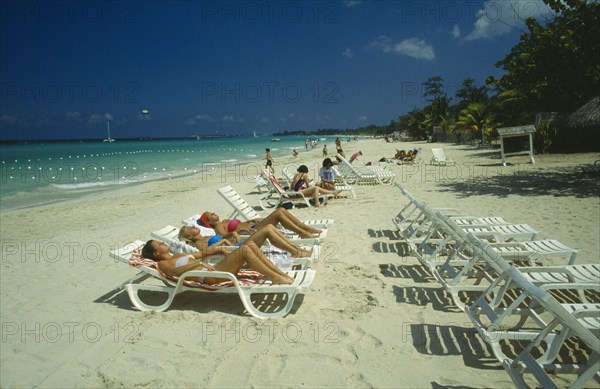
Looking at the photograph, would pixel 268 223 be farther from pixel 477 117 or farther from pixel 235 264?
pixel 477 117

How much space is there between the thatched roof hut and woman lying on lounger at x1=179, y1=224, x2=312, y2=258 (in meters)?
15.9

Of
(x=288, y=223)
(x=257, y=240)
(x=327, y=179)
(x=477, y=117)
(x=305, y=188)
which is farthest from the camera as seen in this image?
(x=477, y=117)

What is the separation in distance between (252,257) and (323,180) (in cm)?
544

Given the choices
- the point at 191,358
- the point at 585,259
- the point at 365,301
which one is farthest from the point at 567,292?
the point at 191,358

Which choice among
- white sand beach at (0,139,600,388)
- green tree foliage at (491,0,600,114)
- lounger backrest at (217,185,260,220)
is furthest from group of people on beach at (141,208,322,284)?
green tree foliage at (491,0,600,114)

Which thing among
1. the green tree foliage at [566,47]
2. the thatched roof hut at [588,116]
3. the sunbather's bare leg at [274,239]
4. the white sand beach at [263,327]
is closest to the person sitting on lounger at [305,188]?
the white sand beach at [263,327]

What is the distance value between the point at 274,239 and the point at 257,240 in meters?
0.19

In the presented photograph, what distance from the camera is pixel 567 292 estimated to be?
11.5 feet

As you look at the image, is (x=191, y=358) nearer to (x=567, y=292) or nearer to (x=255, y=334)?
(x=255, y=334)

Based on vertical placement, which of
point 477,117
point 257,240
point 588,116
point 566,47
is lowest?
point 257,240

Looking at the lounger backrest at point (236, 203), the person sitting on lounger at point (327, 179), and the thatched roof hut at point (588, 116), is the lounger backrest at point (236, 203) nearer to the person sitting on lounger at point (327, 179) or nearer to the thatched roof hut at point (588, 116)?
the person sitting on lounger at point (327, 179)

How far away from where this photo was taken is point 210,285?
3.54 m

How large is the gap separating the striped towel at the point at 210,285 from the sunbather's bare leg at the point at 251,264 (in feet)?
0.26

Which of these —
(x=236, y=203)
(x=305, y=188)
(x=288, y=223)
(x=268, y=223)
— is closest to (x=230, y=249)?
(x=268, y=223)
